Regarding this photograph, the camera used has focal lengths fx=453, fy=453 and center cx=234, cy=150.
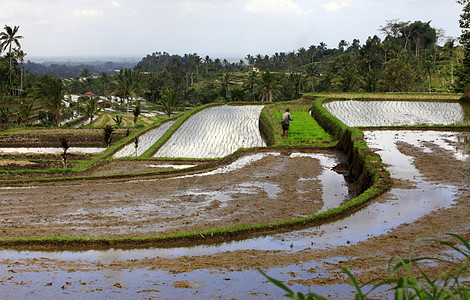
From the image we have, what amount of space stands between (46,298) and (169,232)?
117 inches

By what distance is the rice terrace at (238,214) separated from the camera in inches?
237

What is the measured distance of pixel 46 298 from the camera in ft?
18.1

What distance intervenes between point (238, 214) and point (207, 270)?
123 inches

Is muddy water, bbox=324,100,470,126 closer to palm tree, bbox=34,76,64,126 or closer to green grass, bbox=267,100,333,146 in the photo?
green grass, bbox=267,100,333,146

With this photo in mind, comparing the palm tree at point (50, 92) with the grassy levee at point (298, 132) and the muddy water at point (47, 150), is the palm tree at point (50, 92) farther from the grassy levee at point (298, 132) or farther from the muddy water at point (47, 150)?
the grassy levee at point (298, 132)

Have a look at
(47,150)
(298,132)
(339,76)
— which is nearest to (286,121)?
(298,132)

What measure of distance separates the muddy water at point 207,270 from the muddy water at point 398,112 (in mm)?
11240

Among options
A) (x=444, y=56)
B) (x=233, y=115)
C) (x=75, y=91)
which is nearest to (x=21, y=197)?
(x=233, y=115)

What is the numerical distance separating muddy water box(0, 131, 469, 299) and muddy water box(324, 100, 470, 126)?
11240 millimetres

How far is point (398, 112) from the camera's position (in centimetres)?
2395

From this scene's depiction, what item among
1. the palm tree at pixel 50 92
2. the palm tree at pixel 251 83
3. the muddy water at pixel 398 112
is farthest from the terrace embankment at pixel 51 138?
the palm tree at pixel 251 83

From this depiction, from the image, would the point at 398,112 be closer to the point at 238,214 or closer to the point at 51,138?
the point at 238,214

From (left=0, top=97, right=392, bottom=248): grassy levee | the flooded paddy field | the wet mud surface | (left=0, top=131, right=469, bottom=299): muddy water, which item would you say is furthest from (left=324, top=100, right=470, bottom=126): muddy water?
(left=0, top=131, right=469, bottom=299): muddy water

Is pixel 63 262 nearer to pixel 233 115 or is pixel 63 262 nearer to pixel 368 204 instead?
pixel 368 204
